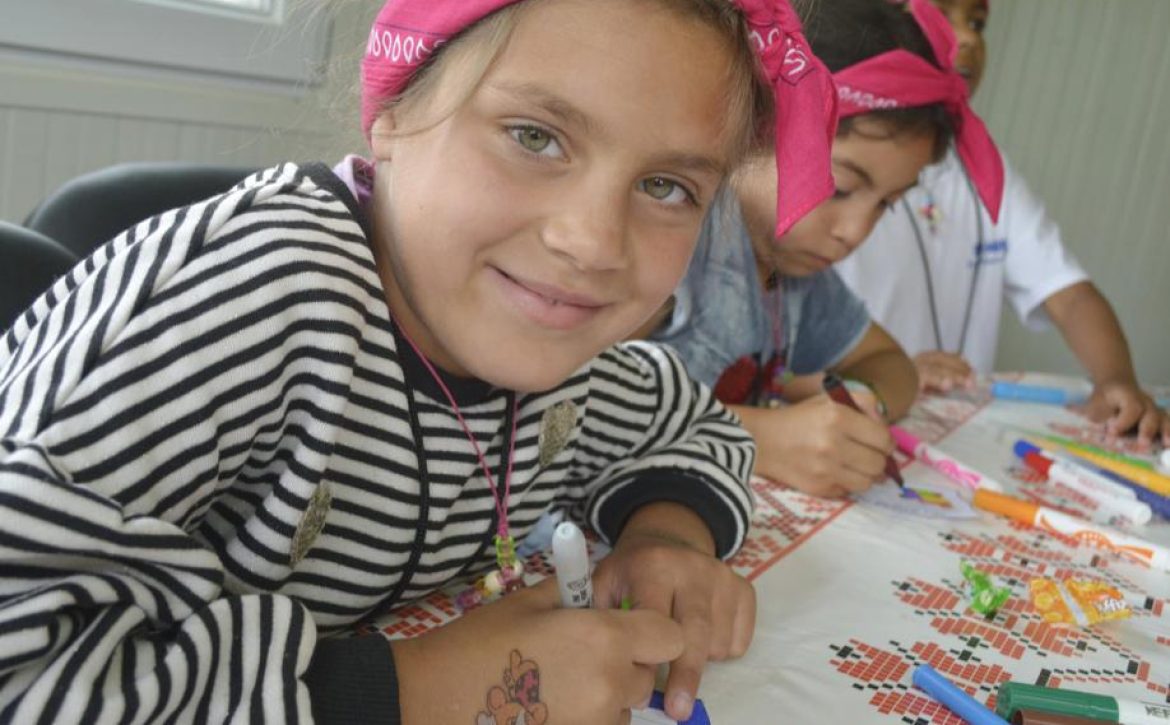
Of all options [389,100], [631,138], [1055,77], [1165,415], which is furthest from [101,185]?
[1055,77]

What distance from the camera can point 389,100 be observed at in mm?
A: 657

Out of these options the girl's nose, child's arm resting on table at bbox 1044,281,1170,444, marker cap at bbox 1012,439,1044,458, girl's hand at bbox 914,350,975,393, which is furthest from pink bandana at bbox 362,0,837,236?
child's arm resting on table at bbox 1044,281,1170,444

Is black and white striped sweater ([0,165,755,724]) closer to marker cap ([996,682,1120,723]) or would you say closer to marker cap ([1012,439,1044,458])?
marker cap ([996,682,1120,723])

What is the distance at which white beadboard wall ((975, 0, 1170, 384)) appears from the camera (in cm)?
307

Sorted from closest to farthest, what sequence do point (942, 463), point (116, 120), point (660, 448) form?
1. point (660, 448)
2. point (942, 463)
3. point (116, 120)

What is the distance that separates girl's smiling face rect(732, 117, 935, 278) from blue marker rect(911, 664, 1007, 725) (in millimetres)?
583

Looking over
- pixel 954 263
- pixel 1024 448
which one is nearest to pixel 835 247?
pixel 1024 448

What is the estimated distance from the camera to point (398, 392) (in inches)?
24.4

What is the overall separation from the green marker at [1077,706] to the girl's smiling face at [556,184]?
31 centimetres

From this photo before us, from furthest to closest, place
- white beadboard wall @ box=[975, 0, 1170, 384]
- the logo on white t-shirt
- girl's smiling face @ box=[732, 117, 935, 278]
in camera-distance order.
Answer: white beadboard wall @ box=[975, 0, 1170, 384]
the logo on white t-shirt
girl's smiling face @ box=[732, 117, 935, 278]

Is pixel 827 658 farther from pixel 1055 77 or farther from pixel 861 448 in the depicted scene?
pixel 1055 77

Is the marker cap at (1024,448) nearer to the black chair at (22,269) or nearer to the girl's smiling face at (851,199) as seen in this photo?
the girl's smiling face at (851,199)

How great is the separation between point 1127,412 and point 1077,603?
0.89 metres

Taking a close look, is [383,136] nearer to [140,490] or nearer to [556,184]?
[556,184]
